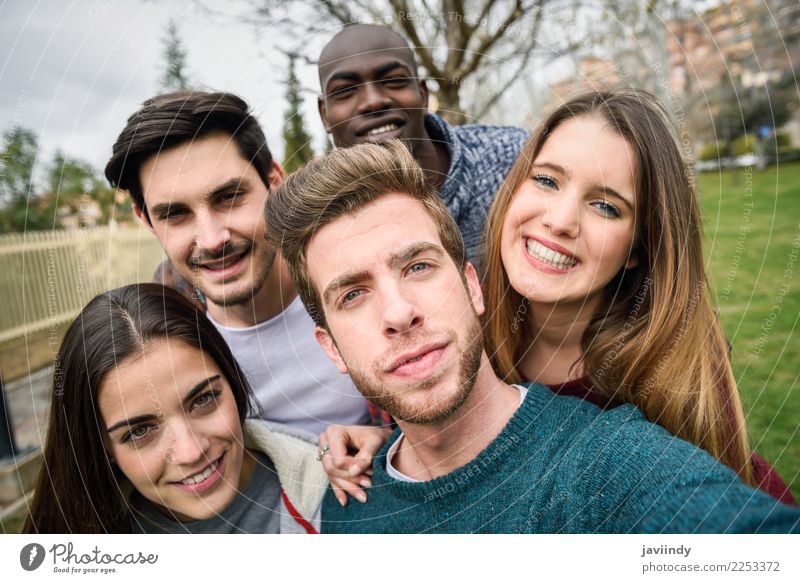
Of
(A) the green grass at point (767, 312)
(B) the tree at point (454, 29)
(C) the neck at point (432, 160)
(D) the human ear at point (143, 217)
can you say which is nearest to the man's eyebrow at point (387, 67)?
(B) the tree at point (454, 29)

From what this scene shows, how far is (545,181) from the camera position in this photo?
4.00 feet

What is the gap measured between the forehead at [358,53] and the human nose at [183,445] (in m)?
0.81

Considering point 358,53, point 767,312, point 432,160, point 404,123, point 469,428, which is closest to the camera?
point 469,428

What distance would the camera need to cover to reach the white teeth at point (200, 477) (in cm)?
119

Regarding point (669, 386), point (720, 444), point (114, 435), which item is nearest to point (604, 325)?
point (669, 386)

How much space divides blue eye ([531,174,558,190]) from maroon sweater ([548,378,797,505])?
45 cm

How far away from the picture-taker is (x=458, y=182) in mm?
1449

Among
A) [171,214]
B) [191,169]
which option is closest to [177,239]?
[171,214]

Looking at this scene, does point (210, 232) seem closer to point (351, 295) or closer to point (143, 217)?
point (143, 217)

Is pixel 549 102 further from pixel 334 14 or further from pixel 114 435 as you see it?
pixel 114 435

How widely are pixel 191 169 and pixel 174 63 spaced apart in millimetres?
244

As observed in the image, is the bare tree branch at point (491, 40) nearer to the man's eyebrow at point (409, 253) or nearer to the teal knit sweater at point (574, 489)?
the man's eyebrow at point (409, 253)

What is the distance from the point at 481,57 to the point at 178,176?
32.6 inches
